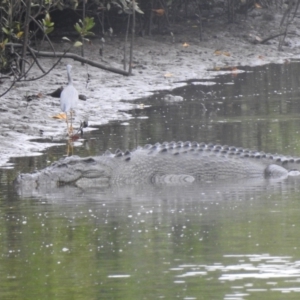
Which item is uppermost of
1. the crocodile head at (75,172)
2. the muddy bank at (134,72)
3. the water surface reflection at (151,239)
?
the muddy bank at (134,72)

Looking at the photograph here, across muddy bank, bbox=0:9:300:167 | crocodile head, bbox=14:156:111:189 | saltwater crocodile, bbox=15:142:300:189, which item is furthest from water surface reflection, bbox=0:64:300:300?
muddy bank, bbox=0:9:300:167

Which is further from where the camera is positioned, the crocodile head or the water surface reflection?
the crocodile head

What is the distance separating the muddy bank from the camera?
1370 centimetres

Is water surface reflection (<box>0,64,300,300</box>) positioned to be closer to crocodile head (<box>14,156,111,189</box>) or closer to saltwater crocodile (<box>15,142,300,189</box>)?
crocodile head (<box>14,156,111,189</box>)

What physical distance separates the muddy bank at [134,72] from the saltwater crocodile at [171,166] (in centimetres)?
104

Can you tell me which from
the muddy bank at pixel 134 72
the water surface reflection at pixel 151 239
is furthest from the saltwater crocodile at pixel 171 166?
the muddy bank at pixel 134 72

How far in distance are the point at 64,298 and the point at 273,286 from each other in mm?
1055

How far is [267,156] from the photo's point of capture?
1047 centimetres

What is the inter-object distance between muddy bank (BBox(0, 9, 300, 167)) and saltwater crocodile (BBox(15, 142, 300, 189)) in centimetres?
104

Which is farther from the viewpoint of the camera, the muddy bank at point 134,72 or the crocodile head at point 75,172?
the muddy bank at point 134,72

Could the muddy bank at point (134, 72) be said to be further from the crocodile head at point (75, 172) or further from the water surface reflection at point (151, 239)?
the water surface reflection at point (151, 239)

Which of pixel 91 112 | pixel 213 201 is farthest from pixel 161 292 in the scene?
pixel 91 112

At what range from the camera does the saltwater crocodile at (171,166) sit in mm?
10219

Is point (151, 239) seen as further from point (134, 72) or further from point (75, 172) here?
point (134, 72)
